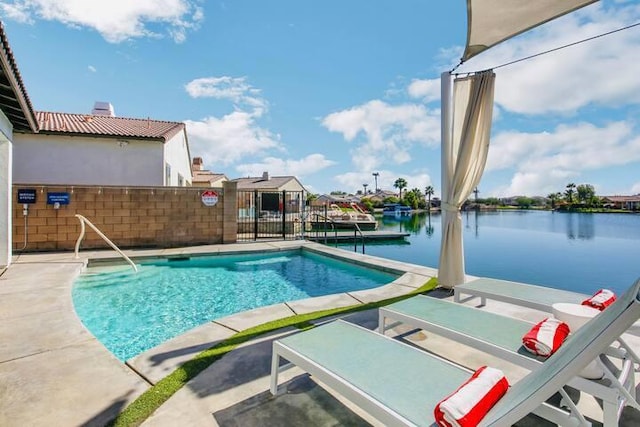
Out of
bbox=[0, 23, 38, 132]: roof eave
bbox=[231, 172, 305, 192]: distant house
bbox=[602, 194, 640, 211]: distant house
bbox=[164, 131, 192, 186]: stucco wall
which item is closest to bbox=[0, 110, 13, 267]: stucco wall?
bbox=[0, 23, 38, 132]: roof eave

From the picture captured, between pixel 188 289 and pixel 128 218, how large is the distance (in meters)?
4.66

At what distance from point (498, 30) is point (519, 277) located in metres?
9.86

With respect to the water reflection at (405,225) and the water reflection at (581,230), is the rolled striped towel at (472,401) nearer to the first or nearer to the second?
the water reflection at (405,225)

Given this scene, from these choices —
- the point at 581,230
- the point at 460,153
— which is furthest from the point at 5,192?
the point at 581,230

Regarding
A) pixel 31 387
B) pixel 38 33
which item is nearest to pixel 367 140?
pixel 38 33

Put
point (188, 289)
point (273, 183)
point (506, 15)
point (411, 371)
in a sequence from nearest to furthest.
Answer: point (411, 371) < point (506, 15) < point (188, 289) < point (273, 183)

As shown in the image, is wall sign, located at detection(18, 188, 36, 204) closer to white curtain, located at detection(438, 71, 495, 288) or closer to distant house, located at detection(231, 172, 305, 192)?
white curtain, located at detection(438, 71, 495, 288)

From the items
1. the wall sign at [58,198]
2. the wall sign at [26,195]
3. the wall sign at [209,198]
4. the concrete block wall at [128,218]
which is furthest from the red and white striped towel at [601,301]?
the wall sign at [26,195]

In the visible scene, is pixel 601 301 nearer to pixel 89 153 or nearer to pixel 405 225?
pixel 89 153

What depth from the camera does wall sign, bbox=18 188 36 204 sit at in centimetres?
871

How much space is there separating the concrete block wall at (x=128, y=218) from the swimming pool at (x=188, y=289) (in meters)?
1.70

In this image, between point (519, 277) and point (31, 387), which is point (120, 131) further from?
point (519, 277)

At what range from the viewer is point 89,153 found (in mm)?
12062

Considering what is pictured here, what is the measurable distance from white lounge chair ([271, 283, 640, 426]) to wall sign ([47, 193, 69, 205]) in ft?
33.0
